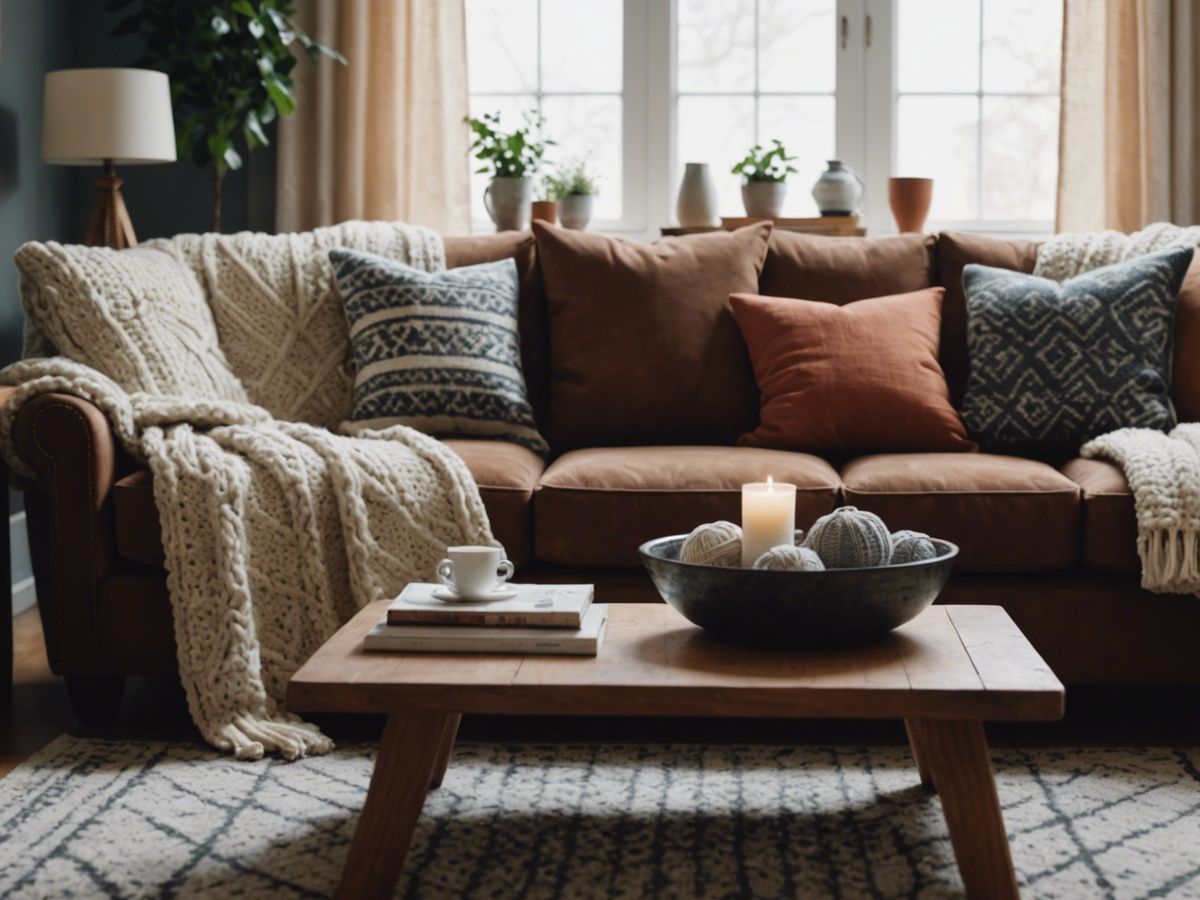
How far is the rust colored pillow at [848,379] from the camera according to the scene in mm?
2889

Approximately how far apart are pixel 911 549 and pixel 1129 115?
2.47m

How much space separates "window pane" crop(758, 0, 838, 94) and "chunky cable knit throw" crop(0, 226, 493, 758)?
6.53 ft

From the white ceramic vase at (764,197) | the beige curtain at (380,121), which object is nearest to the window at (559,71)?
the beige curtain at (380,121)

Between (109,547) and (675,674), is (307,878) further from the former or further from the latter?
(109,547)

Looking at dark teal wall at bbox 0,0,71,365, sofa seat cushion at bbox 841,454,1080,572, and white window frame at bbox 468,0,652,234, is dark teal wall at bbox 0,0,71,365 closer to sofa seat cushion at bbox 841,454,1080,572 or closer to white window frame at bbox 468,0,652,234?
white window frame at bbox 468,0,652,234

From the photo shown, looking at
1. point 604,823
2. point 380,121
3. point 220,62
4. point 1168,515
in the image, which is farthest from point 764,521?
point 220,62

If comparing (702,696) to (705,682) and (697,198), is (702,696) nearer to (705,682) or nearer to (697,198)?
(705,682)

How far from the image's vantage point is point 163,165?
415cm

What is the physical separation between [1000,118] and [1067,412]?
5.20 ft

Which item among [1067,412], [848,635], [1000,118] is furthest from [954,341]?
[848,635]

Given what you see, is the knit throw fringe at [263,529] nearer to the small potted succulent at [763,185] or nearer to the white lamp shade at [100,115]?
the white lamp shade at [100,115]

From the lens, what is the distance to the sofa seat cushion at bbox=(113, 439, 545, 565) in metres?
2.43

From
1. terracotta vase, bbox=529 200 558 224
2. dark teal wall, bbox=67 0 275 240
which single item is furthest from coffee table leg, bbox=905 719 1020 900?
dark teal wall, bbox=67 0 275 240

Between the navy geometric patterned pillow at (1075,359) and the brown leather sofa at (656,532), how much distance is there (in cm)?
19
